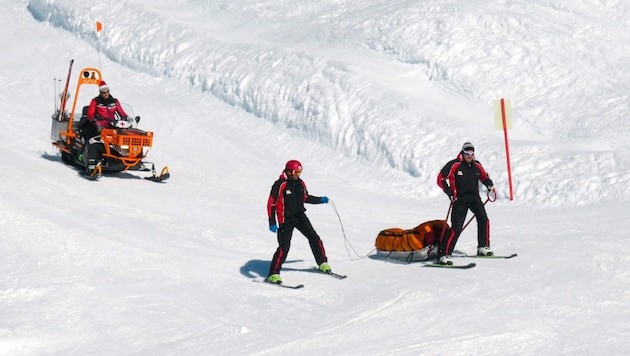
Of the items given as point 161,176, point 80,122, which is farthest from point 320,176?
point 80,122

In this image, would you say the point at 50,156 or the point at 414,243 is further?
the point at 50,156

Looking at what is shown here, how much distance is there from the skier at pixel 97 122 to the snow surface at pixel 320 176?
2.03 ft

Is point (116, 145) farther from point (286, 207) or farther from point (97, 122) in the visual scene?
point (286, 207)

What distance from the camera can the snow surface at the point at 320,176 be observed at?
873cm

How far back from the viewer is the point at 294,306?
380 inches

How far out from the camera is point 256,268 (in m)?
11.7

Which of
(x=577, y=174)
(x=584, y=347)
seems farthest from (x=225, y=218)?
(x=584, y=347)

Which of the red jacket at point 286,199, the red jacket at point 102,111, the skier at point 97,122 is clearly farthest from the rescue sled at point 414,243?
the red jacket at point 102,111

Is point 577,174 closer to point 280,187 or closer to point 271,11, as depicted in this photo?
point 280,187

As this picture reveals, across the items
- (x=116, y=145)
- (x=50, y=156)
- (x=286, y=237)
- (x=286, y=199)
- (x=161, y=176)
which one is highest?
(x=116, y=145)

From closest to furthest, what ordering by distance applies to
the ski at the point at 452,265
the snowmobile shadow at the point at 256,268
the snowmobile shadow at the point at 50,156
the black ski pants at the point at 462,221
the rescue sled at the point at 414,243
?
the ski at the point at 452,265 < the black ski pants at the point at 462,221 < the snowmobile shadow at the point at 256,268 < the rescue sled at the point at 414,243 < the snowmobile shadow at the point at 50,156

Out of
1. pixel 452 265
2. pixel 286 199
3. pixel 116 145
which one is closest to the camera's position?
pixel 286 199

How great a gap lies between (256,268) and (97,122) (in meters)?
6.83

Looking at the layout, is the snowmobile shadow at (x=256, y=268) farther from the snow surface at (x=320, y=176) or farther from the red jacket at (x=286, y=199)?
the red jacket at (x=286, y=199)
